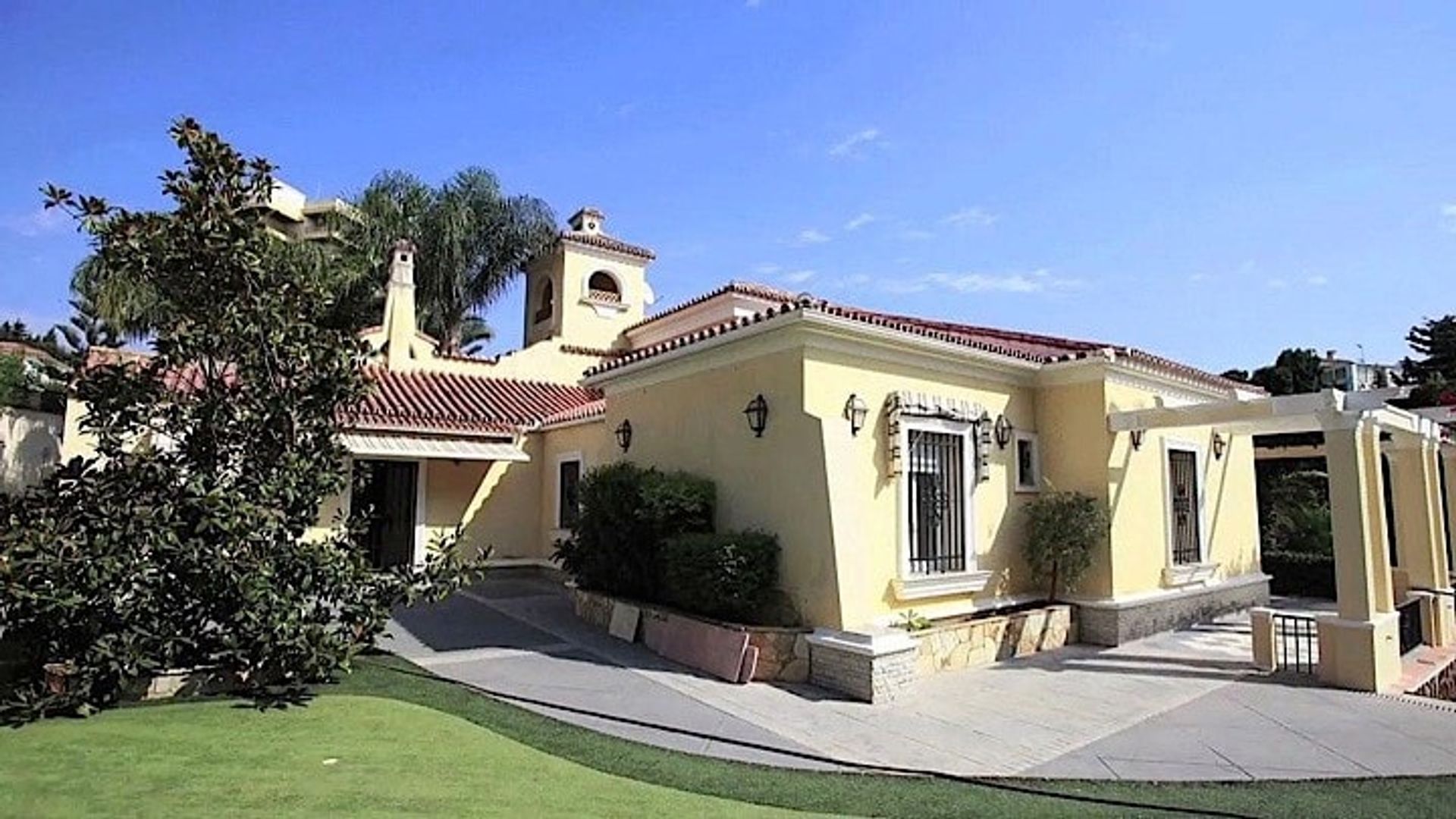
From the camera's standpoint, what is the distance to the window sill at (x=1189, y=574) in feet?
74.4

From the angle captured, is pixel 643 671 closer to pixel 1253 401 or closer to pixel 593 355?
pixel 1253 401

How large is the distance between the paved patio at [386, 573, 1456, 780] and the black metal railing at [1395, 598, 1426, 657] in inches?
156

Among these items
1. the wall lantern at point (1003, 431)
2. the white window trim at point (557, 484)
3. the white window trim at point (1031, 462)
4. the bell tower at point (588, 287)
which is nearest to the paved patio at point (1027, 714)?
the white window trim at point (1031, 462)

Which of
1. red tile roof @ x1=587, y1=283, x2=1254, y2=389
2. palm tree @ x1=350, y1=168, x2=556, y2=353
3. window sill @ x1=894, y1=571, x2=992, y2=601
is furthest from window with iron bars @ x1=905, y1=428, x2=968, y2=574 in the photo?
palm tree @ x1=350, y1=168, x2=556, y2=353

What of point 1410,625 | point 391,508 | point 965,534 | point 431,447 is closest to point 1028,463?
point 965,534

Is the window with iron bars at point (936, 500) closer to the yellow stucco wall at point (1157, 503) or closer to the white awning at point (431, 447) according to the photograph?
the yellow stucco wall at point (1157, 503)

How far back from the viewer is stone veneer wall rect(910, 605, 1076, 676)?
17031 mm

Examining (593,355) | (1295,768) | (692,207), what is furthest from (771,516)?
(593,355)

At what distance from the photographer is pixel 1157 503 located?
22.6 m

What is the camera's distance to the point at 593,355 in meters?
40.7

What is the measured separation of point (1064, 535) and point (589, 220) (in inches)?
1267

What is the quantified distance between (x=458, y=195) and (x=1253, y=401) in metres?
42.1

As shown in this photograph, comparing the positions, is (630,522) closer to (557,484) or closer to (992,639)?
(992,639)

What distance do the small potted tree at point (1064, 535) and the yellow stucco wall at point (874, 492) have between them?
0.73 metres
